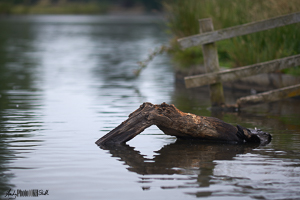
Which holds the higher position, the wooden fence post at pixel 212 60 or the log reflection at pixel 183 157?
the wooden fence post at pixel 212 60

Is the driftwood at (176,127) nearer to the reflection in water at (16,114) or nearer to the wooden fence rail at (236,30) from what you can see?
the reflection in water at (16,114)

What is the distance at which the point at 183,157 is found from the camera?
5578mm

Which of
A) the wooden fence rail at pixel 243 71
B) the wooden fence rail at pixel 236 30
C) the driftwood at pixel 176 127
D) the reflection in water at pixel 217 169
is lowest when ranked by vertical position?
the reflection in water at pixel 217 169

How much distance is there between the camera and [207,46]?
8.53m

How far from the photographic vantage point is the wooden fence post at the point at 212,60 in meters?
8.41

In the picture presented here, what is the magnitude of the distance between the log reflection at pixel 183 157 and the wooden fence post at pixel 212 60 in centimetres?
242

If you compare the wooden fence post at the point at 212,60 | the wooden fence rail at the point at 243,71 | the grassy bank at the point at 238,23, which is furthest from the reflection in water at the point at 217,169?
the grassy bank at the point at 238,23

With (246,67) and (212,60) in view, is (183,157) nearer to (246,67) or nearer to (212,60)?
(246,67)

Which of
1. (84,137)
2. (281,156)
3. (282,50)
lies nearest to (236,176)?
(281,156)

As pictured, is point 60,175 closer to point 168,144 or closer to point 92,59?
point 168,144

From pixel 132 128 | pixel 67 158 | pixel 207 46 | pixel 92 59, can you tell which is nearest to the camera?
pixel 67 158

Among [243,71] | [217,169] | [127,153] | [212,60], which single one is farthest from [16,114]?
[217,169]

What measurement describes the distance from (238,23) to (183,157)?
5.82 m

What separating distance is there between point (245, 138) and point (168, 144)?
92 centimetres
